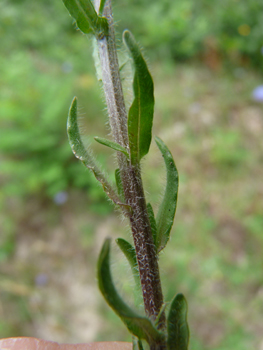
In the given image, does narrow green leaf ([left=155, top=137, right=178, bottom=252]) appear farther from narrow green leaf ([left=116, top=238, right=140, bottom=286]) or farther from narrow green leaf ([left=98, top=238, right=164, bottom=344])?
narrow green leaf ([left=98, top=238, right=164, bottom=344])

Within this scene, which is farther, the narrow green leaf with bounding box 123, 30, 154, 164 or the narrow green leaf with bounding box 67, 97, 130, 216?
the narrow green leaf with bounding box 67, 97, 130, 216

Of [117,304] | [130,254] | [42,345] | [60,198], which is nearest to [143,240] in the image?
[130,254]

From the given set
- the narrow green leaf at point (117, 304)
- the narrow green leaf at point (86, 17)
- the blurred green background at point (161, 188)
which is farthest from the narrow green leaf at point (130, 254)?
the blurred green background at point (161, 188)

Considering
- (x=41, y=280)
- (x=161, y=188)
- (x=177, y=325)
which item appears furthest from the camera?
(x=41, y=280)

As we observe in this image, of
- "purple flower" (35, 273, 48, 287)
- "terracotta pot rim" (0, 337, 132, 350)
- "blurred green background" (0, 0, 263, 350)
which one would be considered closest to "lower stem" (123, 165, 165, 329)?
"terracotta pot rim" (0, 337, 132, 350)

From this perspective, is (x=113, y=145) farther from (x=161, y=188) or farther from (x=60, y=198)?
(x=60, y=198)

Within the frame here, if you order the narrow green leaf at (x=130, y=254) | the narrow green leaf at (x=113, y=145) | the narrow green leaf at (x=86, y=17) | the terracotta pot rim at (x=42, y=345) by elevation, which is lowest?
the terracotta pot rim at (x=42, y=345)

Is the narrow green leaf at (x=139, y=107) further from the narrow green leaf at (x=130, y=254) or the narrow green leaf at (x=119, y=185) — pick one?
the narrow green leaf at (x=130, y=254)
